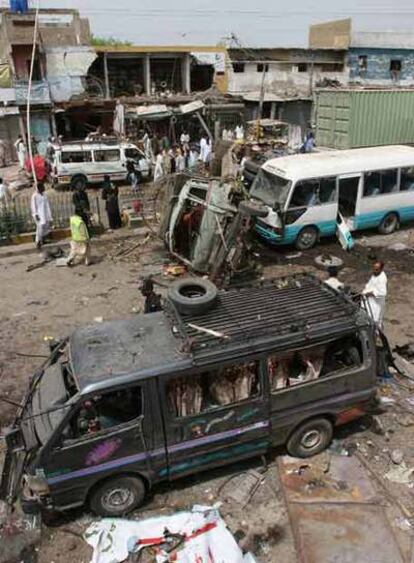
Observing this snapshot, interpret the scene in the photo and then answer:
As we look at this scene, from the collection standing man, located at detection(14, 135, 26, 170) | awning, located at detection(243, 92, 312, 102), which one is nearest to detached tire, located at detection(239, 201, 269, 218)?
standing man, located at detection(14, 135, 26, 170)

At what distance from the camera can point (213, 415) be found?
5.05 metres

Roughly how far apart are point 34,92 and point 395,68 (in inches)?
825

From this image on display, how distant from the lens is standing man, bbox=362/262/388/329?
749 cm

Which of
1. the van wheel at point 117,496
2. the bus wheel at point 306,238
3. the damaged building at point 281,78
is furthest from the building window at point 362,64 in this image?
the van wheel at point 117,496

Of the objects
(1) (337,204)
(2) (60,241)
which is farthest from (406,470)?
(2) (60,241)

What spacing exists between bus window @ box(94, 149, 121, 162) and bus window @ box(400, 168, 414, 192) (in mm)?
11024

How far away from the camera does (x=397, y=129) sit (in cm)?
1991

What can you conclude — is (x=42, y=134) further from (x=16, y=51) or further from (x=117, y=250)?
(x=117, y=250)

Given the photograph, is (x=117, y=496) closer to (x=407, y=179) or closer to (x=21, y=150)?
(x=407, y=179)

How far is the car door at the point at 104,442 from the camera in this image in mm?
4625

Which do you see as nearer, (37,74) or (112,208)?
(112,208)

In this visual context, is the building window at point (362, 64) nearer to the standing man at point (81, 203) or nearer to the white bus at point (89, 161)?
the white bus at point (89, 161)

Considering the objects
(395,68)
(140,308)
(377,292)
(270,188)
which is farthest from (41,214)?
(395,68)

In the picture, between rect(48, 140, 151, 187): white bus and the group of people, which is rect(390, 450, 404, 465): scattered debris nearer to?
the group of people
